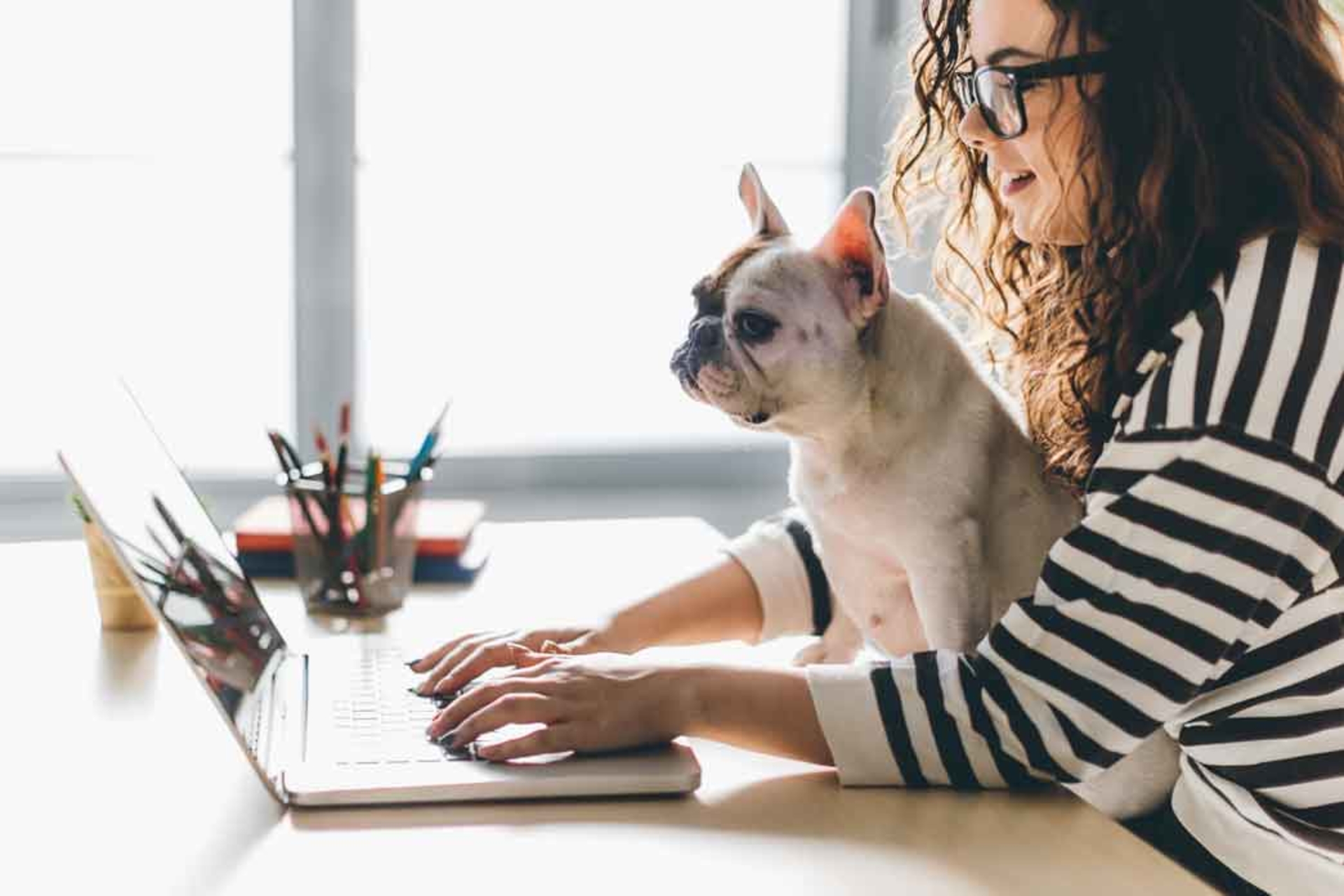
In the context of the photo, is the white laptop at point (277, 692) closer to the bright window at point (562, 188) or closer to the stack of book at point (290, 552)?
the stack of book at point (290, 552)

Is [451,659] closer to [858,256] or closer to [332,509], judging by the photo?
[332,509]

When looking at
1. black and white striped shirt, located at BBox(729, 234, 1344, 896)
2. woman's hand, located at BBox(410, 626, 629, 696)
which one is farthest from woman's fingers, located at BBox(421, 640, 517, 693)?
black and white striped shirt, located at BBox(729, 234, 1344, 896)

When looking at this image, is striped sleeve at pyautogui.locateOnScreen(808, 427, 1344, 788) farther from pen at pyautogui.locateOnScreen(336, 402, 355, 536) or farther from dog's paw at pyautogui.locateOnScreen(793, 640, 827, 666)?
pen at pyautogui.locateOnScreen(336, 402, 355, 536)

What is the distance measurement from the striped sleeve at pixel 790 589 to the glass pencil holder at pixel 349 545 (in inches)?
12.7

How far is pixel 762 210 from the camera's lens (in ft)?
3.93

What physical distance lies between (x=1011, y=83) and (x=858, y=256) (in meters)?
0.17

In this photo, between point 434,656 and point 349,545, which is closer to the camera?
point 434,656

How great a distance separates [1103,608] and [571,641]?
0.43m

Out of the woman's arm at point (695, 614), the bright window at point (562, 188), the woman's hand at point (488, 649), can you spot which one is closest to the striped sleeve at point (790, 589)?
the woman's arm at point (695, 614)

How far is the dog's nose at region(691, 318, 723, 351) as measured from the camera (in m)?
1.15

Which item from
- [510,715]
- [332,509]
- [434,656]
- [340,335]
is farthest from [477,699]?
[340,335]

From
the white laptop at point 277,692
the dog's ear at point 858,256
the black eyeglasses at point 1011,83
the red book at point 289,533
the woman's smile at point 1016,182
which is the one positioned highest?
the black eyeglasses at point 1011,83

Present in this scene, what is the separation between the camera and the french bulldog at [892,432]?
1.07 meters

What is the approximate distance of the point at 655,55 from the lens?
2512 mm
